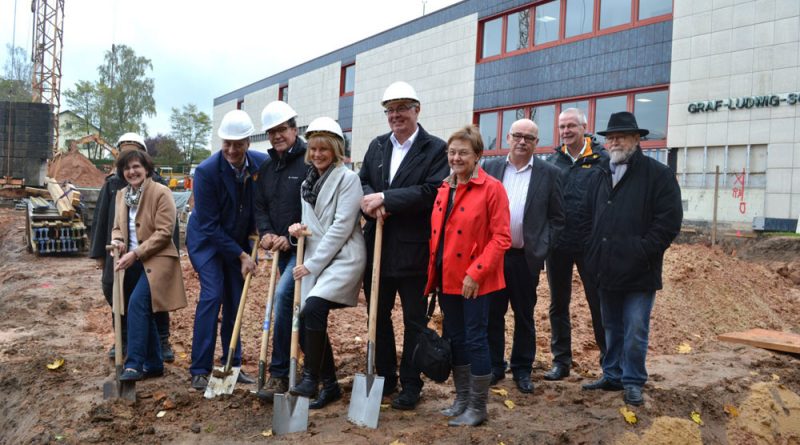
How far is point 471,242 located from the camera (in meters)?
4.30

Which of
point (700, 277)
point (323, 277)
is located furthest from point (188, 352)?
point (700, 277)

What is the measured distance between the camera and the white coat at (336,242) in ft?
14.6

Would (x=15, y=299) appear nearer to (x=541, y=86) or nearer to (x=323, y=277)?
(x=323, y=277)

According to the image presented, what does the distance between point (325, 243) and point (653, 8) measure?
1640cm

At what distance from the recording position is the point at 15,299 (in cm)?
942

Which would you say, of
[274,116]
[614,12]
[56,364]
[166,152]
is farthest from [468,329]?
[166,152]

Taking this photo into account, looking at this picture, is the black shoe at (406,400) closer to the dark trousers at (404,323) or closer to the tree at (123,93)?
the dark trousers at (404,323)

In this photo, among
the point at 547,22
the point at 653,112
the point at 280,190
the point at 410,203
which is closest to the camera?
the point at 410,203

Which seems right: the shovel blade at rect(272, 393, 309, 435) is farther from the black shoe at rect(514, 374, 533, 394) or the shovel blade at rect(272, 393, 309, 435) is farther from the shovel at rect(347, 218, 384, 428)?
the black shoe at rect(514, 374, 533, 394)

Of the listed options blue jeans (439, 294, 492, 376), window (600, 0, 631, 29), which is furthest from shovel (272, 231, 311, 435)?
window (600, 0, 631, 29)

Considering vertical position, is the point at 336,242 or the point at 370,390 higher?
the point at 336,242

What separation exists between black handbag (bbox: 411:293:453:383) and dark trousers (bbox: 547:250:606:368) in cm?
170

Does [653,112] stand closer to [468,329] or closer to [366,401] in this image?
[468,329]

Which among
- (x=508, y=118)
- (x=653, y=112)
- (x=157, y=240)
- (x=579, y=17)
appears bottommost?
(x=157, y=240)
